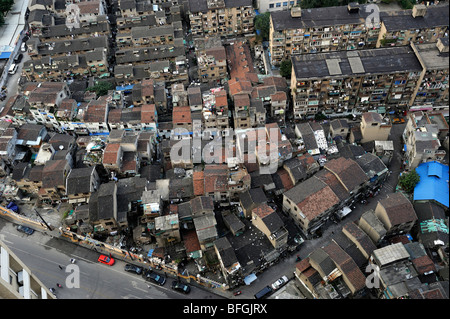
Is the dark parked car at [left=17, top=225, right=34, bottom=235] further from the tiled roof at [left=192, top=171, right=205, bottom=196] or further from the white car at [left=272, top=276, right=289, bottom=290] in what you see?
the white car at [left=272, top=276, right=289, bottom=290]

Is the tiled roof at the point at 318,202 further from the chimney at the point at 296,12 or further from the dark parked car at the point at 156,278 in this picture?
the chimney at the point at 296,12

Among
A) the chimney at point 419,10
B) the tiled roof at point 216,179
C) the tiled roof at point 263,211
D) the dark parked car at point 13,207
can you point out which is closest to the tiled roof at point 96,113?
the dark parked car at point 13,207

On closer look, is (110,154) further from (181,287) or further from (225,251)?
(225,251)

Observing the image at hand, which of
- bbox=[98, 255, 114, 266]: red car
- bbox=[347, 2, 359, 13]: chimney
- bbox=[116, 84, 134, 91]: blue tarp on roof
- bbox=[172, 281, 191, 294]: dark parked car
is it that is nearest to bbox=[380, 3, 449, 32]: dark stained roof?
bbox=[347, 2, 359, 13]: chimney

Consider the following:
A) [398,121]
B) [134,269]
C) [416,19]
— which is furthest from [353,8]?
[134,269]

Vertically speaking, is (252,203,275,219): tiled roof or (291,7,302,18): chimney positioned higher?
(291,7,302,18): chimney

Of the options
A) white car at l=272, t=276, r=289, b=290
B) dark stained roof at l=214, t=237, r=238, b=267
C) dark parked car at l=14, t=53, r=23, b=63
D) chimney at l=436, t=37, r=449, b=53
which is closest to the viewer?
dark stained roof at l=214, t=237, r=238, b=267
